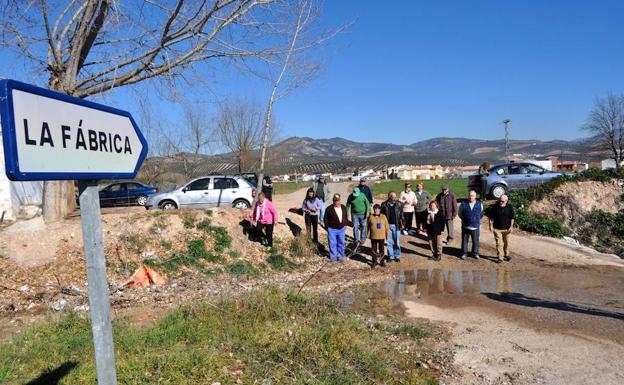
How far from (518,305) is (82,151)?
7.74 m

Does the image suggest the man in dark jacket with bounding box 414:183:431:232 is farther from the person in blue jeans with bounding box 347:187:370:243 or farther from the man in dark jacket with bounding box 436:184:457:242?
the person in blue jeans with bounding box 347:187:370:243

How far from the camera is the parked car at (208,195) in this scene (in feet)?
53.4

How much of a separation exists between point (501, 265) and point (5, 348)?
34.8 feet

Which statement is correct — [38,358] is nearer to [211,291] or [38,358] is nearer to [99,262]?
[99,262]

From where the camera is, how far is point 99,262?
2.08 m

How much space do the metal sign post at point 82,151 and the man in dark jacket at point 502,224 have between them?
1104 cm

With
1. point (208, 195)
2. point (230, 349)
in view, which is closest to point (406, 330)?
point (230, 349)

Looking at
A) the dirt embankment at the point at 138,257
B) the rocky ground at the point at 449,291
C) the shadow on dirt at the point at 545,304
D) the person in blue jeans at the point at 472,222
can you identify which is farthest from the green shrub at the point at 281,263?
the shadow on dirt at the point at 545,304

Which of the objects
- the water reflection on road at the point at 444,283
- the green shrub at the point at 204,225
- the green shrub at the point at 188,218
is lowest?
the water reflection on road at the point at 444,283

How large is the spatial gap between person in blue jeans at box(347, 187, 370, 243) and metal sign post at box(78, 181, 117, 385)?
10.5 metres

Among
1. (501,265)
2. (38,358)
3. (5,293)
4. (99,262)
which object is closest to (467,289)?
(501,265)

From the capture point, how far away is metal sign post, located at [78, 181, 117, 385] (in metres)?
2.04

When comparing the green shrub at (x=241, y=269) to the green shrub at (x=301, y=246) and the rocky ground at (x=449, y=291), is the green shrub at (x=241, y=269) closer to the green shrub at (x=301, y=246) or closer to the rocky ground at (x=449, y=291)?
the rocky ground at (x=449, y=291)

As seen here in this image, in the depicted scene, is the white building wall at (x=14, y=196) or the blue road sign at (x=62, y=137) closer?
the blue road sign at (x=62, y=137)
